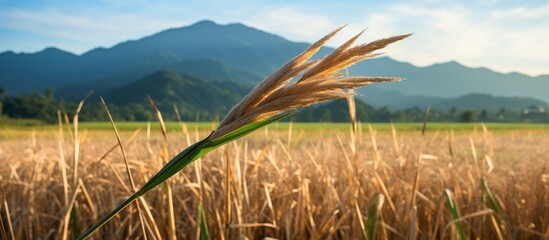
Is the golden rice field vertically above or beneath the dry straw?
beneath

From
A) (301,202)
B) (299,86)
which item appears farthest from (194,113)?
(299,86)

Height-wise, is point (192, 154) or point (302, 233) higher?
point (192, 154)

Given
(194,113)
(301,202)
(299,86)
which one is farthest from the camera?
(194,113)

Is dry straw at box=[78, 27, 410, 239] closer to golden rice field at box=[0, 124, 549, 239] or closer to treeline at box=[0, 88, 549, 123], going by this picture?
golden rice field at box=[0, 124, 549, 239]

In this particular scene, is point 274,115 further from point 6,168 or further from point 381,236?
point 6,168

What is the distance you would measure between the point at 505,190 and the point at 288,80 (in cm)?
350

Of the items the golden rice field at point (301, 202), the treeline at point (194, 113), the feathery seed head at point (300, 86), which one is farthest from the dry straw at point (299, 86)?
the treeline at point (194, 113)

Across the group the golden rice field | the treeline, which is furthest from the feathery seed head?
the treeline

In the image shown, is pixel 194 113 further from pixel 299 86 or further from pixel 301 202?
pixel 299 86

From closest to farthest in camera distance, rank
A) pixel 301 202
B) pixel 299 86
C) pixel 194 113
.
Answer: pixel 299 86
pixel 301 202
pixel 194 113

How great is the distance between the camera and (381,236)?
2156 mm

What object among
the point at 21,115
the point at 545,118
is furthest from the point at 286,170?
the point at 545,118

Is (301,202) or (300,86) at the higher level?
(300,86)

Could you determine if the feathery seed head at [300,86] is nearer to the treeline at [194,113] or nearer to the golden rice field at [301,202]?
the golden rice field at [301,202]
